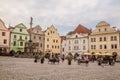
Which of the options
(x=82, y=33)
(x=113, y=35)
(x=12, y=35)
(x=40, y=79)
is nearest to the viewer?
(x=40, y=79)

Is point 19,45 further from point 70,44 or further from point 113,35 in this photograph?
point 113,35

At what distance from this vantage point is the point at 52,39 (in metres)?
74.4

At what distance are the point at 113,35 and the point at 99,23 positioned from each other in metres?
6.23

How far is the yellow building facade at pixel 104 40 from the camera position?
59800 millimetres

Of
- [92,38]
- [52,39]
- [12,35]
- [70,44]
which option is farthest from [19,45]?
[92,38]

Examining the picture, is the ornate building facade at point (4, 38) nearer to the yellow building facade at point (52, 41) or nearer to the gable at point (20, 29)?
the gable at point (20, 29)

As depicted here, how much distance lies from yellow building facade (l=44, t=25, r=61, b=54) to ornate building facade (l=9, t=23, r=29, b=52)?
7702mm

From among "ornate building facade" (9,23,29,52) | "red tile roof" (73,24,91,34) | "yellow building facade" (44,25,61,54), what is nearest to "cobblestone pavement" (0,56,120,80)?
"ornate building facade" (9,23,29,52)

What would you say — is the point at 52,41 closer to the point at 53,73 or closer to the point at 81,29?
the point at 81,29

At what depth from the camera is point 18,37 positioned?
6681 centimetres

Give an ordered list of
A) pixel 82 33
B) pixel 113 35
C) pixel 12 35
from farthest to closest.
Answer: pixel 82 33 → pixel 12 35 → pixel 113 35

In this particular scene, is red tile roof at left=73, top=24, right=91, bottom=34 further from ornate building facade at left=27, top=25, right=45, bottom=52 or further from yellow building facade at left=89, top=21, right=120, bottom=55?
ornate building facade at left=27, top=25, right=45, bottom=52

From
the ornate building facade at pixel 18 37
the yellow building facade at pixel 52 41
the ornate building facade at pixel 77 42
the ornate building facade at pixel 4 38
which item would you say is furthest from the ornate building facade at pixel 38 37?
the ornate building facade at pixel 4 38

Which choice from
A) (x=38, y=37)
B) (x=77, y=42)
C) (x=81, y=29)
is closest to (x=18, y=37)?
(x=38, y=37)
